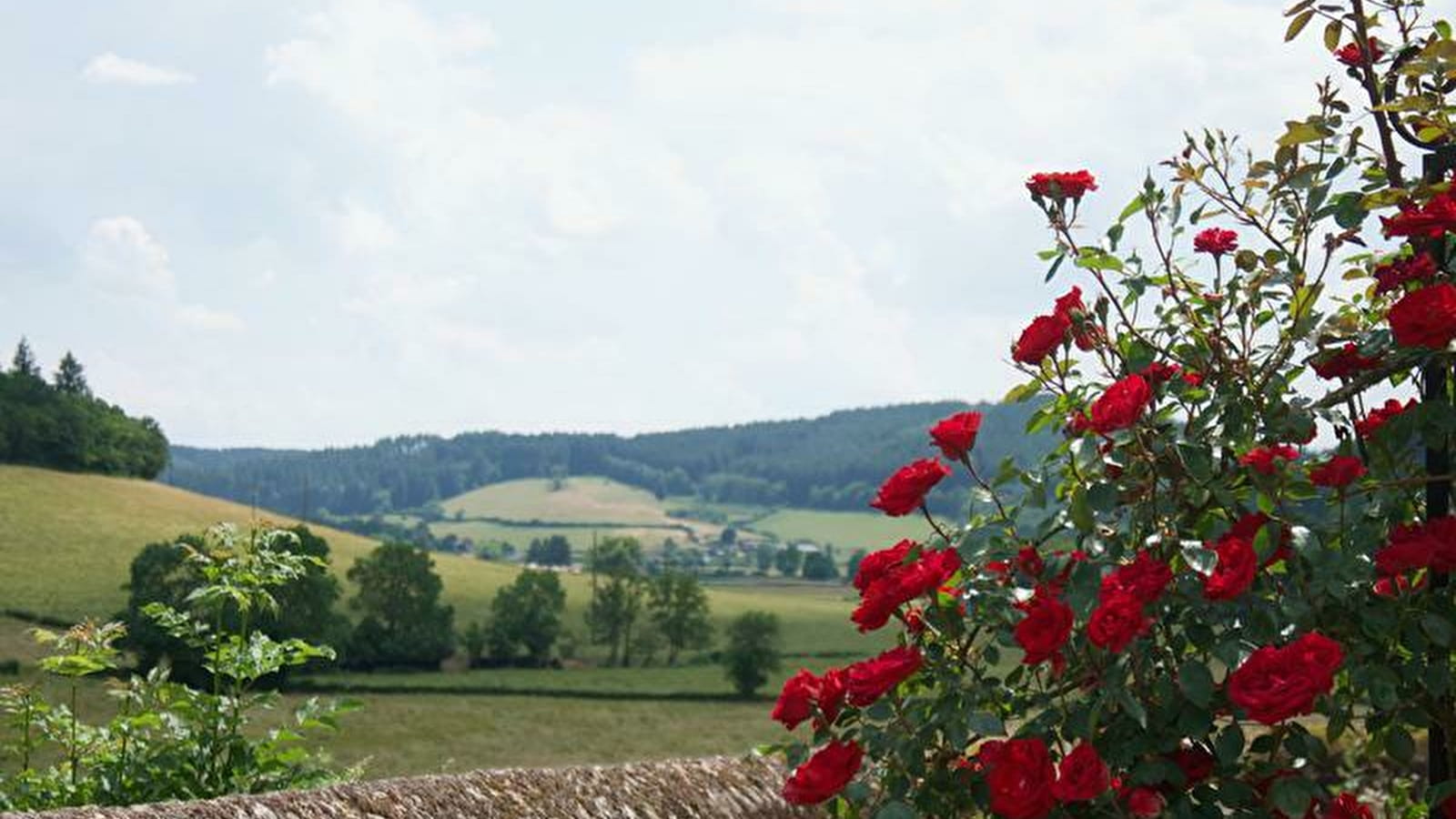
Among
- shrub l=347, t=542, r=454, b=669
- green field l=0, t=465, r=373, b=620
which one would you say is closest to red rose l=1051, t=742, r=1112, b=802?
green field l=0, t=465, r=373, b=620

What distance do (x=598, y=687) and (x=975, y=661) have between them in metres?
37.1

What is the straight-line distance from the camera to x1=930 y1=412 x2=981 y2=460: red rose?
271cm

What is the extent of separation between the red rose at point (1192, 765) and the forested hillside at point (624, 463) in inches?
4026

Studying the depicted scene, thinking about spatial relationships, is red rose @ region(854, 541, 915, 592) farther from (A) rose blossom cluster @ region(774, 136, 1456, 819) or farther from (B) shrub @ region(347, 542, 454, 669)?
(B) shrub @ region(347, 542, 454, 669)

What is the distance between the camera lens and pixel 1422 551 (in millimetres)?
2578

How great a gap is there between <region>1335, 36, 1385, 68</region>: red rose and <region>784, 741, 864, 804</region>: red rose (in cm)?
199

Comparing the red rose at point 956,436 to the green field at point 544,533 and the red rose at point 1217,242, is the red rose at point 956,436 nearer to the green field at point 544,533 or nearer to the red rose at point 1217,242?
the red rose at point 1217,242

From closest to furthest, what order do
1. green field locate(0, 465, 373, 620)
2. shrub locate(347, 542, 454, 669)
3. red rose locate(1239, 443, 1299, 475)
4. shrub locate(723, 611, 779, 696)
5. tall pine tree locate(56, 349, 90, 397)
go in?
red rose locate(1239, 443, 1299, 475) → green field locate(0, 465, 373, 620) → shrub locate(347, 542, 454, 669) → shrub locate(723, 611, 779, 696) → tall pine tree locate(56, 349, 90, 397)

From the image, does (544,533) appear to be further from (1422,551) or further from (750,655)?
(1422,551)

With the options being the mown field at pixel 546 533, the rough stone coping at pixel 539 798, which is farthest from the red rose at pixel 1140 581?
the mown field at pixel 546 533

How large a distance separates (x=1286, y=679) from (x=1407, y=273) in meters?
1.15

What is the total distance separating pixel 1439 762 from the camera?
307cm

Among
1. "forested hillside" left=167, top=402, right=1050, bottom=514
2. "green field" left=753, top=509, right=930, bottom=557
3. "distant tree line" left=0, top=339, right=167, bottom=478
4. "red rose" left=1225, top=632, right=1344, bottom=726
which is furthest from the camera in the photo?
"forested hillside" left=167, top=402, right=1050, bottom=514

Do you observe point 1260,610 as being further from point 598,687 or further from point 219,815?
point 598,687
